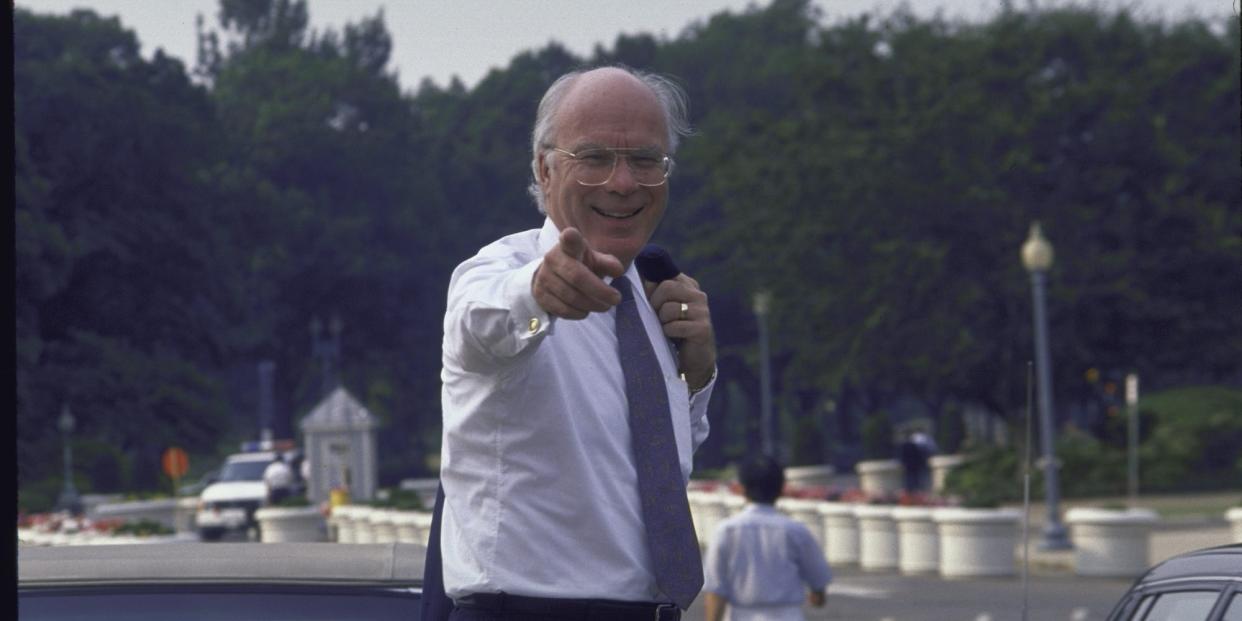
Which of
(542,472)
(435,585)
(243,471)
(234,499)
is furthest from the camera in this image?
(243,471)

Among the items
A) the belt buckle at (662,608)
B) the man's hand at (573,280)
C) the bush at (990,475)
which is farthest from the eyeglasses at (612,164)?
the bush at (990,475)

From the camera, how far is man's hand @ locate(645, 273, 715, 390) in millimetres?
3061

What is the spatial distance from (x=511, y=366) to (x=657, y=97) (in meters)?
0.49

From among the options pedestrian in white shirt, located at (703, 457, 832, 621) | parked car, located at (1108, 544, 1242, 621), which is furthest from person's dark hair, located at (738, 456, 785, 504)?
parked car, located at (1108, 544, 1242, 621)

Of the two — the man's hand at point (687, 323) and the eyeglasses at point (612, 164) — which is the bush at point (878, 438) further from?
the eyeglasses at point (612, 164)

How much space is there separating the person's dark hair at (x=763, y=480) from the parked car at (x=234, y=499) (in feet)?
97.1

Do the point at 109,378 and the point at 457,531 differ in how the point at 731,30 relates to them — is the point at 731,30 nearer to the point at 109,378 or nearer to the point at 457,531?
the point at 109,378

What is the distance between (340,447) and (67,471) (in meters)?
14.1

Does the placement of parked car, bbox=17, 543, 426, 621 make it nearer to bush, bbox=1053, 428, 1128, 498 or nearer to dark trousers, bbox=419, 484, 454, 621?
dark trousers, bbox=419, 484, 454, 621

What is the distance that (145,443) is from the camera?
54.5 m

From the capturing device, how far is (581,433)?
9.31ft

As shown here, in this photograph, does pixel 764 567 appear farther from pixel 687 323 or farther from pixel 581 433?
pixel 581 433

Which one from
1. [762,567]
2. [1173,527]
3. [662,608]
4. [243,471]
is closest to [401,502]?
[243,471]

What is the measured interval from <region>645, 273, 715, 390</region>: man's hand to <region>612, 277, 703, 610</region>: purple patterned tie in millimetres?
153
